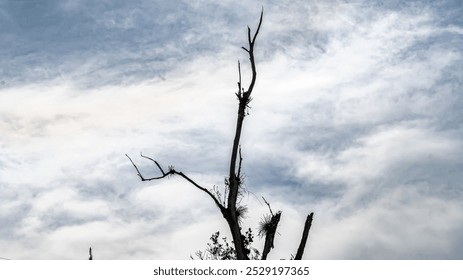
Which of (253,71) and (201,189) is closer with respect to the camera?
(201,189)

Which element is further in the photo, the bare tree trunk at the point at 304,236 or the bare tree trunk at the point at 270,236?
the bare tree trunk at the point at 270,236

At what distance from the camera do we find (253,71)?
805 cm

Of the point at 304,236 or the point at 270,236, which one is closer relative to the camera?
the point at 304,236

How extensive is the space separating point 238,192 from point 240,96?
147 cm

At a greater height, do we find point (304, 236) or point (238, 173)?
point (238, 173)

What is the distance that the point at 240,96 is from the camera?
26.3 feet

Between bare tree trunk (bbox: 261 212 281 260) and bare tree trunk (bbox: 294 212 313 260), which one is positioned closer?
bare tree trunk (bbox: 294 212 313 260)
